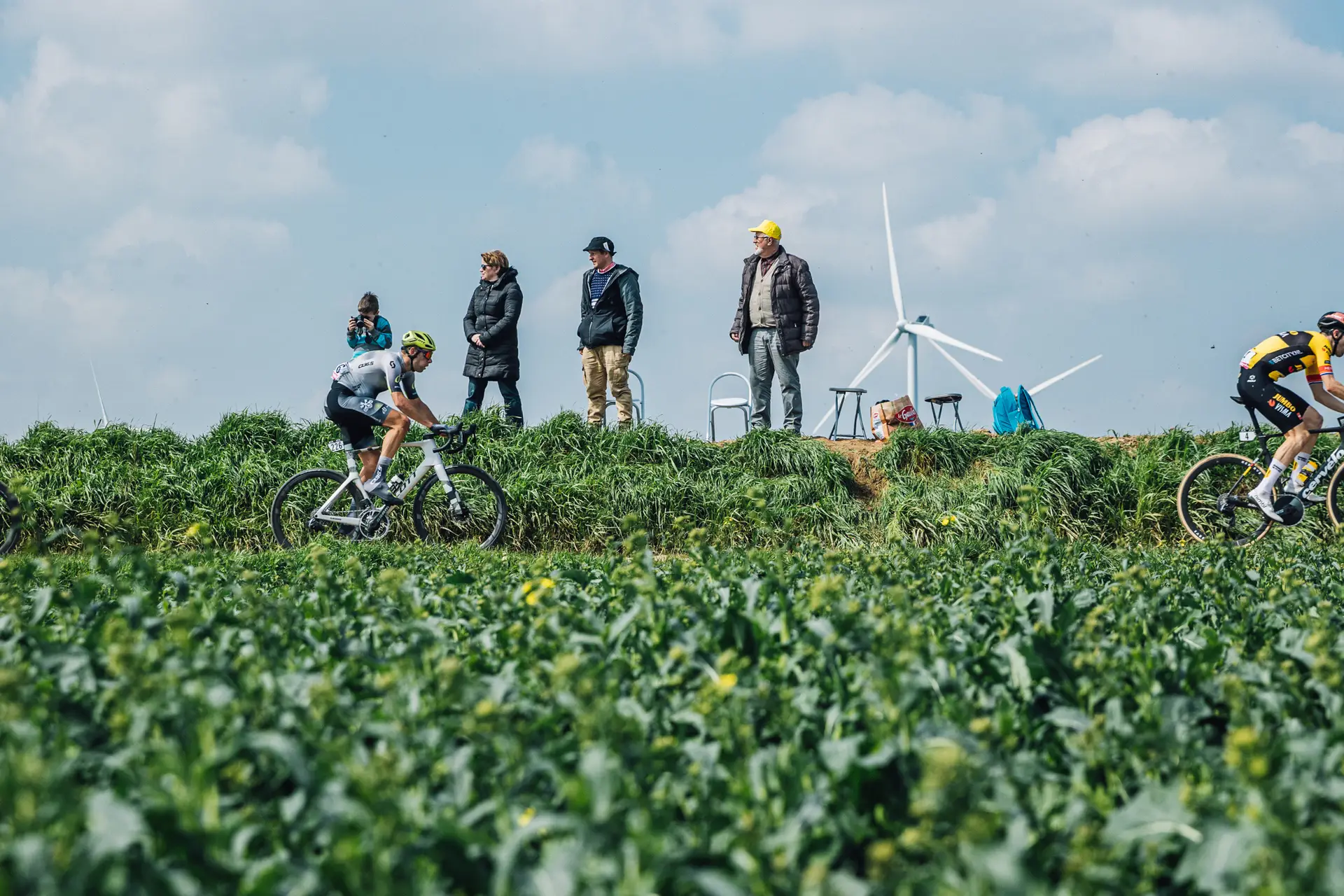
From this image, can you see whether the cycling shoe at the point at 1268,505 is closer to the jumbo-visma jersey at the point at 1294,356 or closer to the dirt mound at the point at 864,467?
the jumbo-visma jersey at the point at 1294,356

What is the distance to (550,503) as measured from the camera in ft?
38.3

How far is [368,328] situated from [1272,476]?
328 inches

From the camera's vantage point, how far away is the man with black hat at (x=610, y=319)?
1323cm

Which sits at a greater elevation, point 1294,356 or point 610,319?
point 610,319

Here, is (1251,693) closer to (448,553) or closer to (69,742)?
(69,742)

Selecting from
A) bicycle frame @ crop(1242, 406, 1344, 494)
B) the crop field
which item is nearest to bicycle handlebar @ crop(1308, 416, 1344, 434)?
bicycle frame @ crop(1242, 406, 1344, 494)

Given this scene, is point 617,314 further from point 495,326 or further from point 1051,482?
point 1051,482

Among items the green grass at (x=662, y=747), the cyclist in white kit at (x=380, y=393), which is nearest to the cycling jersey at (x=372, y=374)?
the cyclist in white kit at (x=380, y=393)

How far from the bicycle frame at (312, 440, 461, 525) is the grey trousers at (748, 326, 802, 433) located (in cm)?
392

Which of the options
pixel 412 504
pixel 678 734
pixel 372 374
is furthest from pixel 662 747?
pixel 412 504

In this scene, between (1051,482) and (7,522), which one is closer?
(7,522)

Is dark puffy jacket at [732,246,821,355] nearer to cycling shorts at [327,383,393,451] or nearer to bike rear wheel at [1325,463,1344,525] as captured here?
cycling shorts at [327,383,393,451]

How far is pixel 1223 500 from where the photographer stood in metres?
11.8

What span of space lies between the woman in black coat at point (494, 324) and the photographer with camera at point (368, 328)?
1.73 meters
